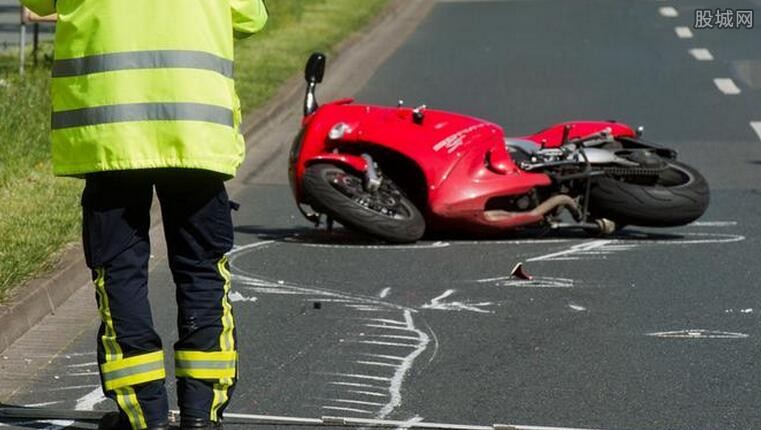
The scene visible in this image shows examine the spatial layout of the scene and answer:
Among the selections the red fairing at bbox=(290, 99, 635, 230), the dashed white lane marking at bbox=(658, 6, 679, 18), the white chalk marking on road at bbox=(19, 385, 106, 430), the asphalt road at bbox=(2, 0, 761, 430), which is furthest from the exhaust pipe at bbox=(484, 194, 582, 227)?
the dashed white lane marking at bbox=(658, 6, 679, 18)

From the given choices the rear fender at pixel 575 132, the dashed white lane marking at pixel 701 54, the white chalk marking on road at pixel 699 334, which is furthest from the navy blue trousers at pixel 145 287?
the dashed white lane marking at pixel 701 54

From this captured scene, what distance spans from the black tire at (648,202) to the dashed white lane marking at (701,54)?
34.7 ft

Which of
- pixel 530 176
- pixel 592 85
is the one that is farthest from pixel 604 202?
pixel 592 85

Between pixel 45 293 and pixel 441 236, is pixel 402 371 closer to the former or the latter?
pixel 45 293

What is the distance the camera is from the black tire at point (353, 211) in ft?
33.4

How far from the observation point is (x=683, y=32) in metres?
23.7

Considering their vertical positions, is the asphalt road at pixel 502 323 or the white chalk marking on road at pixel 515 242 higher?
the asphalt road at pixel 502 323

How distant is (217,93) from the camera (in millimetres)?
5922

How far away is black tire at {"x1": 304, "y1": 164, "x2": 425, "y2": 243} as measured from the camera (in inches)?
401

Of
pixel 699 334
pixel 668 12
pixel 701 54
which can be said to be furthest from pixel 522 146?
pixel 668 12

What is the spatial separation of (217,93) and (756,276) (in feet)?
14.2

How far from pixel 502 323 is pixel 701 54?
13526mm

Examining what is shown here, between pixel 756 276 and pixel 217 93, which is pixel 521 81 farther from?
pixel 217 93

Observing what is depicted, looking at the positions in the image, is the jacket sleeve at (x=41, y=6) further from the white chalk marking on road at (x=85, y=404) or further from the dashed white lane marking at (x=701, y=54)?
the dashed white lane marking at (x=701, y=54)
